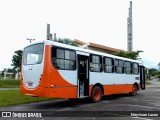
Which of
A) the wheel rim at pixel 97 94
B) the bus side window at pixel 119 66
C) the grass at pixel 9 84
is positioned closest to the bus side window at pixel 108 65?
the bus side window at pixel 119 66

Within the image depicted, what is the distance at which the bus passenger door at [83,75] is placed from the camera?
13727mm

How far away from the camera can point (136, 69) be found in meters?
20.9

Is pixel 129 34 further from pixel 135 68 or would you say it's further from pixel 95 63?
pixel 95 63

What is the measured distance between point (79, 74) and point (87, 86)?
1041 millimetres

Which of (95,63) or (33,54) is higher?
(33,54)

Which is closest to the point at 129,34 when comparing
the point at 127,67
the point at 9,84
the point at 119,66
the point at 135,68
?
the point at 9,84

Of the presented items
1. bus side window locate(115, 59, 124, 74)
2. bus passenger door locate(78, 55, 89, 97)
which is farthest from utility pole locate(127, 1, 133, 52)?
bus passenger door locate(78, 55, 89, 97)

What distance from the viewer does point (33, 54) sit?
41.9 ft

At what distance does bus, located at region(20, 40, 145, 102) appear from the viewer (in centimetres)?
1183

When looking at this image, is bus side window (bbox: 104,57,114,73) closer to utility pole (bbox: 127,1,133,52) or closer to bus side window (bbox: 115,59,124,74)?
bus side window (bbox: 115,59,124,74)

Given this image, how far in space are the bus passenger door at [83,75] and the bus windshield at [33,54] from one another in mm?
2379

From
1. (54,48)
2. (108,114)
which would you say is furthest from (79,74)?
(108,114)

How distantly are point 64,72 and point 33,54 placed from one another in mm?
1818

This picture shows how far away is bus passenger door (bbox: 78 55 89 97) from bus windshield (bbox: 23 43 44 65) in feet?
7.81
